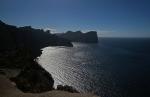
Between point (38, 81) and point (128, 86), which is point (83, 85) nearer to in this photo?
point (128, 86)

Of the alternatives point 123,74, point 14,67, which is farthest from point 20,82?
point 123,74

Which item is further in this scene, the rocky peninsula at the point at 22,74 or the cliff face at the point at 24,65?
the cliff face at the point at 24,65

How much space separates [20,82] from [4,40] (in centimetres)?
10256

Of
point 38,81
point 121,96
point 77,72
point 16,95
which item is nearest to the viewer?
point 16,95

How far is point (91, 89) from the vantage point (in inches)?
3054

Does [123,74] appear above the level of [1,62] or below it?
below

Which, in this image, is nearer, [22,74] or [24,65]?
[22,74]

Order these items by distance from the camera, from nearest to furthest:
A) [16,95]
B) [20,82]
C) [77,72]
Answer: [16,95], [20,82], [77,72]

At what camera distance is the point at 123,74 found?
331 feet

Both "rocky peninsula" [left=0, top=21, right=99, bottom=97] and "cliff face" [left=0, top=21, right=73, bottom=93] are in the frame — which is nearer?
"rocky peninsula" [left=0, top=21, right=99, bottom=97]

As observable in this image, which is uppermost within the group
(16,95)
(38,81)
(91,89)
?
(16,95)

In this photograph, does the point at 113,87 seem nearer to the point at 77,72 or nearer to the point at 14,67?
the point at 77,72

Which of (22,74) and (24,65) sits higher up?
(24,65)

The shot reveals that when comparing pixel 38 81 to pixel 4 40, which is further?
pixel 4 40
